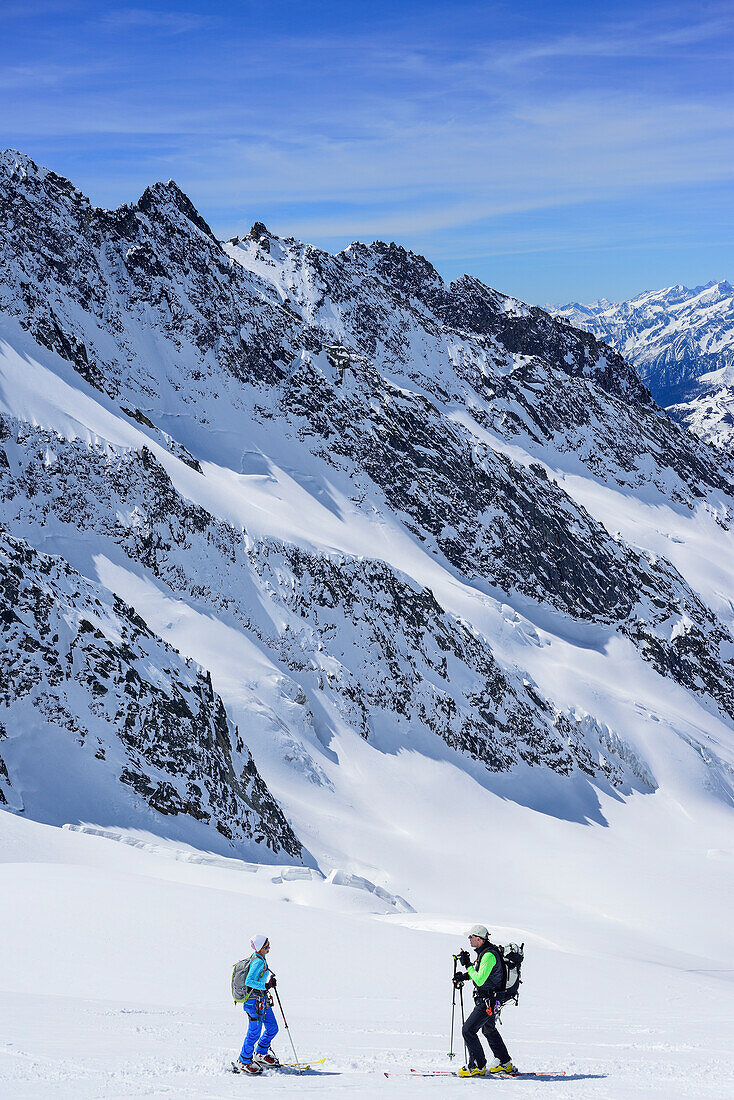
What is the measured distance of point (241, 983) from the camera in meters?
12.0

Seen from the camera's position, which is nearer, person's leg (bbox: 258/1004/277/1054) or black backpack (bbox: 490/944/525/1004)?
person's leg (bbox: 258/1004/277/1054)

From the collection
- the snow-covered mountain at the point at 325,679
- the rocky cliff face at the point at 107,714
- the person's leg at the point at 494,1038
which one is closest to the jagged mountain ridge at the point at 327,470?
the snow-covered mountain at the point at 325,679

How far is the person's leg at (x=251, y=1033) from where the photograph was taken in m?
11.5

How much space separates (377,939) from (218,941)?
4.20 meters

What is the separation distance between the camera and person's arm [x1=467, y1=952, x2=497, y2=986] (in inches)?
463

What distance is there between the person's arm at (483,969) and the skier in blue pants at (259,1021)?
264 centimetres

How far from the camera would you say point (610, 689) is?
3671 inches

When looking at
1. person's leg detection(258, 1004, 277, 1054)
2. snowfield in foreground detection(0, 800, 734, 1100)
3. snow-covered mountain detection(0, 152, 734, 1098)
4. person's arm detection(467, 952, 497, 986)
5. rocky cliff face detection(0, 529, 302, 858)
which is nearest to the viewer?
snowfield in foreground detection(0, 800, 734, 1100)

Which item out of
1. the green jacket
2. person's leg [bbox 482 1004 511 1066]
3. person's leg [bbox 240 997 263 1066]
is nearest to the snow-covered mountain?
person's leg [bbox 240 997 263 1066]

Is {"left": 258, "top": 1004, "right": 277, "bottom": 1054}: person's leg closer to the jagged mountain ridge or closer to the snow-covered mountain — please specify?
the snow-covered mountain

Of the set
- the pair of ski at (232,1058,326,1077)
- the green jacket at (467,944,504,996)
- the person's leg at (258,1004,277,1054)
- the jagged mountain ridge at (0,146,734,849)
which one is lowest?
the pair of ski at (232,1058,326,1077)

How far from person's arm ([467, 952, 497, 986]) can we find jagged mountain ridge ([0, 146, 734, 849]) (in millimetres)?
47984

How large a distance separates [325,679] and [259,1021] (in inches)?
2237

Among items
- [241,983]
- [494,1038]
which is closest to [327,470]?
[241,983]
